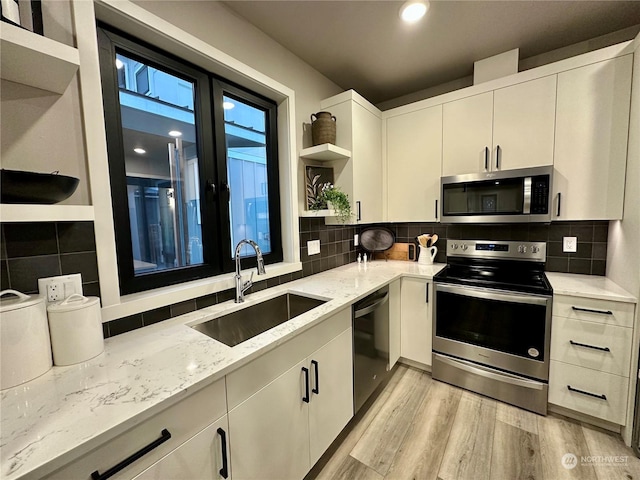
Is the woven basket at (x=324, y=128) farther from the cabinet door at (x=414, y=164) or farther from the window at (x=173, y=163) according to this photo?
the cabinet door at (x=414, y=164)

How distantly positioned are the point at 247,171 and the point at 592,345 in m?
2.41

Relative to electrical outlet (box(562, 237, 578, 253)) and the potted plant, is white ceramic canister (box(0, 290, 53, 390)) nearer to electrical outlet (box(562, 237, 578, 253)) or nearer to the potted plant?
the potted plant

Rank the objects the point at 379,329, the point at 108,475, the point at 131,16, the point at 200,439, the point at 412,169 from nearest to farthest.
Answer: the point at 108,475 < the point at 200,439 < the point at 131,16 < the point at 379,329 < the point at 412,169

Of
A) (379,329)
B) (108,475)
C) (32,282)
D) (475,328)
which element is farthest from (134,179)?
(475,328)

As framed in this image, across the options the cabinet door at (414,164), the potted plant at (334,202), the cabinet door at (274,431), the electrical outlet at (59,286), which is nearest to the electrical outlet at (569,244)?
the cabinet door at (414,164)

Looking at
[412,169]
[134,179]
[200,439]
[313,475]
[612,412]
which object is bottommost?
[313,475]

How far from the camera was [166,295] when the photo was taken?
4.06 feet

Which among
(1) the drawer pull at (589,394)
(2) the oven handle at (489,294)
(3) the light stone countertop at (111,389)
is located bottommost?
(1) the drawer pull at (589,394)

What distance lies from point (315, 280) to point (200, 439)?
49.3 inches

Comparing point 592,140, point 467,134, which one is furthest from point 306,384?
point 592,140

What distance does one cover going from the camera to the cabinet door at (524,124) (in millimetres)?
1792

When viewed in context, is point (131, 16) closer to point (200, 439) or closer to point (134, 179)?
point (134, 179)

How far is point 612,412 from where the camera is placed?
1513mm

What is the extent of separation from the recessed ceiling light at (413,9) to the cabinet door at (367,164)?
656 mm
